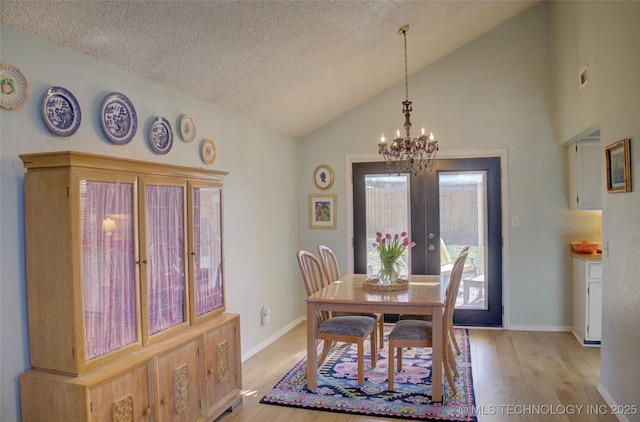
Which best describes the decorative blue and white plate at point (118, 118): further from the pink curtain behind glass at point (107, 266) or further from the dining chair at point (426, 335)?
the dining chair at point (426, 335)

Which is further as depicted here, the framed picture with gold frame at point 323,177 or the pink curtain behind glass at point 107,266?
the framed picture with gold frame at point 323,177

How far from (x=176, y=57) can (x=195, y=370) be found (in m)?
1.90

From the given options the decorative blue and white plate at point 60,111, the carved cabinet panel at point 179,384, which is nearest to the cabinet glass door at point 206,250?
the carved cabinet panel at point 179,384

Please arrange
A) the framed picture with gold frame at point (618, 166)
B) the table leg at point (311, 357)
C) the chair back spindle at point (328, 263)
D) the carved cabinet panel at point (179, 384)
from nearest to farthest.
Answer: the carved cabinet panel at point (179, 384), the framed picture with gold frame at point (618, 166), the table leg at point (311, 357), the chair back spindle at point (328, 263)

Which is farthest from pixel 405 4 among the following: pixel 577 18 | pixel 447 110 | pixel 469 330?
pixel 469 330

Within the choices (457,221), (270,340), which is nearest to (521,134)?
(457,221)

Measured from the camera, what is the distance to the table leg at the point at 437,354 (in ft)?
10.0

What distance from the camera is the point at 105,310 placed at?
2.16 metres

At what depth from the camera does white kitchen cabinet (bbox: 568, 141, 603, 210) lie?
14.4 ft

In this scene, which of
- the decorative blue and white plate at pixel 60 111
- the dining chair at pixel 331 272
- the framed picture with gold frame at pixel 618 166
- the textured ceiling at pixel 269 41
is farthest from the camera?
the dining chair at pixel 331 272

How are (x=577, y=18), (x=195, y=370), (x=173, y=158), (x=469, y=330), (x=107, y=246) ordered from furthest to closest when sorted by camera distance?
(x=469, y=330), (x=577, y=18), (x=173, y=158), (x=195, y=370), (x=107, y=246)

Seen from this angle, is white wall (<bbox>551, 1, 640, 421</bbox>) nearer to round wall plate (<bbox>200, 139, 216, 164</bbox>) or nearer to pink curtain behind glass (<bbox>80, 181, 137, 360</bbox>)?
pink curtain behind glass (<bbox>80, 181, 137, 360</bbox>)

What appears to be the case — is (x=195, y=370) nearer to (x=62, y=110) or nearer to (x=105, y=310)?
(x=105, y=310)

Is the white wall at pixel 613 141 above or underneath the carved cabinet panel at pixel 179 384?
above
